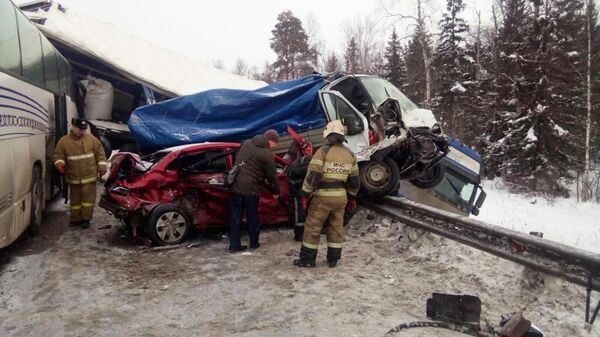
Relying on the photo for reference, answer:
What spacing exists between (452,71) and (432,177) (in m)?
22.2

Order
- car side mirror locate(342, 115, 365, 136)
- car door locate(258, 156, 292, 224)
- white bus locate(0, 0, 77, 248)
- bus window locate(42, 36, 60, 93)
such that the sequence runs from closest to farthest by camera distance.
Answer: white bus locate(0, 0, 77, 248), car door locate(258, 156, 292, 224), bus window locate(42, 36, 60, 93), car side mirror locate(342, 115, 365, 136)

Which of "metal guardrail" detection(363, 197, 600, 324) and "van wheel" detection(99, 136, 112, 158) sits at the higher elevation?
"van wheel" detection(99, 136, 112, 158)

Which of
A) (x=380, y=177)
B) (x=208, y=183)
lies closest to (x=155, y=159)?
(x=208, y=183)

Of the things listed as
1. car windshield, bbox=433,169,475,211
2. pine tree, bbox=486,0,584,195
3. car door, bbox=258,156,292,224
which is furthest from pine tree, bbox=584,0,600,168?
car door, bbox=258,156,292,224

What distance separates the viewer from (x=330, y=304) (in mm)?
4379

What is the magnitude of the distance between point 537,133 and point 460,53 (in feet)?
38.1

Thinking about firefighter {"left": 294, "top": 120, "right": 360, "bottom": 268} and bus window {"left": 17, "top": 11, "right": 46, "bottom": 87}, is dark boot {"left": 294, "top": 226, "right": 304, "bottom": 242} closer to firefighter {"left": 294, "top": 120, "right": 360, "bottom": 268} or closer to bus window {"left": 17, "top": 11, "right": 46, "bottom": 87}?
firefighter {"left": 294, "top": 120, "right": 360, "bottom": 268}

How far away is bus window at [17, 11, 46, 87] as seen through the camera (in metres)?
6.11

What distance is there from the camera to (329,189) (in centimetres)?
551

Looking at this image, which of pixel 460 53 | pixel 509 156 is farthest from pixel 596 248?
pixel 460 53

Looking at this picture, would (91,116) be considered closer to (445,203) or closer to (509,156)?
(445,203)

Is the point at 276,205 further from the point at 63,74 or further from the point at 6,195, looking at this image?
the point at 63,74

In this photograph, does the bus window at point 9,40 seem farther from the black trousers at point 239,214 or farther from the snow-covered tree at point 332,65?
the snow-covered tree at point 332,65

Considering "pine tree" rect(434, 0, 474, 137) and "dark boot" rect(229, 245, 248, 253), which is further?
"pine tree" rect(434, 0, 474, 137)
